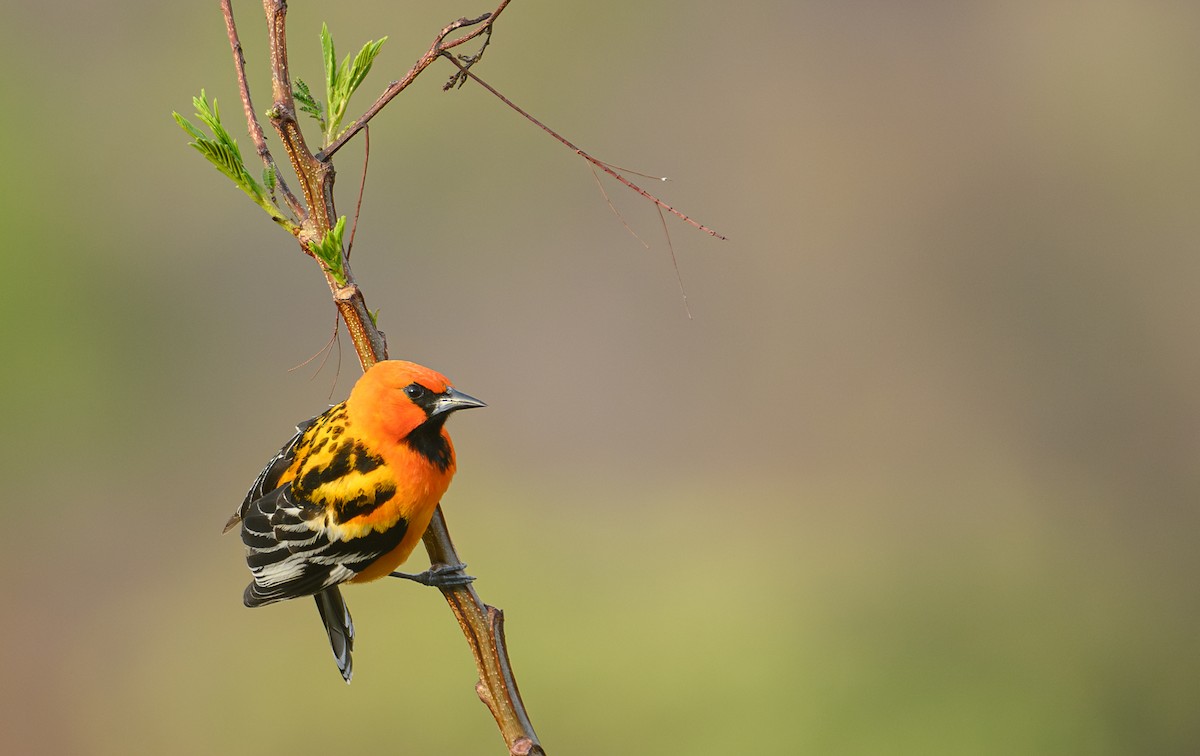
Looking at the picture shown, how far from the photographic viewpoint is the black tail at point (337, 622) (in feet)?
3.55

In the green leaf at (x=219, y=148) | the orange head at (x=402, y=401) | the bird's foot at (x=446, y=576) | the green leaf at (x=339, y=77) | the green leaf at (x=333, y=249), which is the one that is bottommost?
the bird's foot at (x=446, y=576)

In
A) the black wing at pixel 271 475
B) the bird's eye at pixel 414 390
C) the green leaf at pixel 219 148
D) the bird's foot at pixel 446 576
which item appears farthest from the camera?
the black wing at pixel 271 475

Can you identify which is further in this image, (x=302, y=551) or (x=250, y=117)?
(x=302, y=551)

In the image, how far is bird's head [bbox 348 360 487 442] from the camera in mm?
828

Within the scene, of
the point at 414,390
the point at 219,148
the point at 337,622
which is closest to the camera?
the point at 219,148

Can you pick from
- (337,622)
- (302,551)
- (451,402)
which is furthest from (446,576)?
(337,622)

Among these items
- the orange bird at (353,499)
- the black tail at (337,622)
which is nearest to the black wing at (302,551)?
the orange bird at (353,499)

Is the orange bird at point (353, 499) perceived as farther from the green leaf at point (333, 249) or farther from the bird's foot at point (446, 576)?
the green leaf at point (333, 249)

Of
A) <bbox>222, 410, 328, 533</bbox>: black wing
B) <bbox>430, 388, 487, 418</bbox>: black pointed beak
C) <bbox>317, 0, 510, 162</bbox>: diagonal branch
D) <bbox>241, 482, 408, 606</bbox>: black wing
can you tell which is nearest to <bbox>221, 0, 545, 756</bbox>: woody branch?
<bbox>317, 0, 510, 162</bbox>: diagonal branch

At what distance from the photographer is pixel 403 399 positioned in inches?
34.3

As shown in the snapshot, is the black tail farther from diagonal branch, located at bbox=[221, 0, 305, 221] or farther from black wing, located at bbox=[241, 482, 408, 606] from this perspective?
diagonal branch, located at bbox=[221, 0, 305, 221]

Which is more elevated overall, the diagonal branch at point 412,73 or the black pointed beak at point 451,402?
the diagonal branch at point 412,73

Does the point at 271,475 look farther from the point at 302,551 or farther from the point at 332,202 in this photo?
the point at 332,202

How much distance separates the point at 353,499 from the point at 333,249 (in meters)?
0.37
